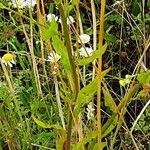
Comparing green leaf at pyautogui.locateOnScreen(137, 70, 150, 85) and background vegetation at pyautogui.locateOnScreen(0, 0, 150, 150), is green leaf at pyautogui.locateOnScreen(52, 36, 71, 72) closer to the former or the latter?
background vegetation at pyautogui.locateOnScreen(0, 0, 150, 150)

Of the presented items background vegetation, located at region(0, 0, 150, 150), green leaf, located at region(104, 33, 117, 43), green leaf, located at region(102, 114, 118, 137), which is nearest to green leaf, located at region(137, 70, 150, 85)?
background vegetation, located at region(0, 0, 150, 150)

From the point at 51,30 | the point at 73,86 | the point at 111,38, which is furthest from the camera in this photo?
the point at 111,38

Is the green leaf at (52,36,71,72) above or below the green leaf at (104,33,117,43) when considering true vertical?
above

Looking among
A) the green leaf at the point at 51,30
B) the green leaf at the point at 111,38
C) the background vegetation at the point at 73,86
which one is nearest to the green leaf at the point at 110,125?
the background vegetation at the point at 73,86

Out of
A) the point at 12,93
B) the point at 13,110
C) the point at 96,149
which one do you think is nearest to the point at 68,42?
the point at 96,149

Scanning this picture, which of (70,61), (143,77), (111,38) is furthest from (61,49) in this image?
(111,38)

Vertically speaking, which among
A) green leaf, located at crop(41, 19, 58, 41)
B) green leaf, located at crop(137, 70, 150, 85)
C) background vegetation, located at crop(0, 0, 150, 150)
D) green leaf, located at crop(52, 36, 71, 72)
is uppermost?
green leaf, located at crop(41, 19, 58, 41)

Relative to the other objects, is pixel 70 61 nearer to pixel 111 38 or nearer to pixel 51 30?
pixel 51 30

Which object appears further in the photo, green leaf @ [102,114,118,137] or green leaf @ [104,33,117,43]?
green leaf @ [104,33,117,43]

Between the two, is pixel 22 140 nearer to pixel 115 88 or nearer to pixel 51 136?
pixel 51 136

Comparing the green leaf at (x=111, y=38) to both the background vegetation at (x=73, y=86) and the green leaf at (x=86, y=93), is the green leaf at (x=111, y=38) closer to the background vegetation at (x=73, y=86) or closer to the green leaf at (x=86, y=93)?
the background vegetation at (x=73, y=86)

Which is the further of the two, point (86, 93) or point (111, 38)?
point (111, 38)
